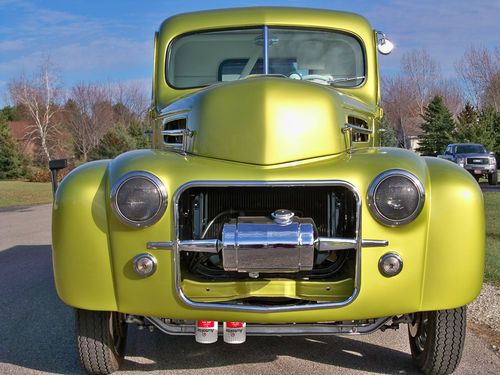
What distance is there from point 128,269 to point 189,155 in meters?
0.75

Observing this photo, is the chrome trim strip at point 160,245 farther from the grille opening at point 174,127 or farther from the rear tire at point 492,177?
the rear tire at point 492,177

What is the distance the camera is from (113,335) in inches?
142

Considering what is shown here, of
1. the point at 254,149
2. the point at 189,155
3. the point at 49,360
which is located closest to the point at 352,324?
the point at 254,149

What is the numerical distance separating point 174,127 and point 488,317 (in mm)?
2876

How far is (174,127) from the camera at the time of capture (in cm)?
432

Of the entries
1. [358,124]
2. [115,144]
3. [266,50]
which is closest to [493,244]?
[358,124]

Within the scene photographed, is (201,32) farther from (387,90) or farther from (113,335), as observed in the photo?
(387,90)

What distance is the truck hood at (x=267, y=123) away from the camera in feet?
10.8

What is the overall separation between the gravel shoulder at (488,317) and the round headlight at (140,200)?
246 cm

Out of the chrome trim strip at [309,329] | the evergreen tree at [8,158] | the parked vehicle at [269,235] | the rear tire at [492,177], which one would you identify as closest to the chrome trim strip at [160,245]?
the parked vehicle at [269,235]

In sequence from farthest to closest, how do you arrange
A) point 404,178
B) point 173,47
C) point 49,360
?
1. point 173,47
2. point 49,360
3. point 404,178

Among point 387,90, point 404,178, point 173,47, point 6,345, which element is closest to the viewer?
point 404,178

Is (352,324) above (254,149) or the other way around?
the other way around

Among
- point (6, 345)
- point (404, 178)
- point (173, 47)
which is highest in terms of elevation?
point (173, 47)
